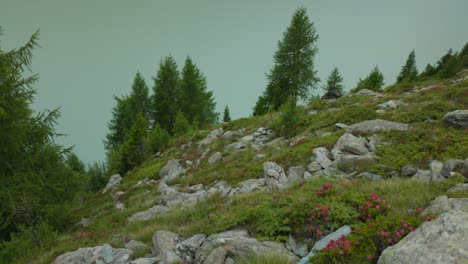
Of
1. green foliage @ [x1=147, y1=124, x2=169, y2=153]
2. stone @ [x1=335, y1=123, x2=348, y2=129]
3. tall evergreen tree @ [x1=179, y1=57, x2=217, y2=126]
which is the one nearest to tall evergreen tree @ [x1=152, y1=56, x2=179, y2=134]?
tall evergreen tree @ [x1=179, y1=57, x2=217, y2=126]

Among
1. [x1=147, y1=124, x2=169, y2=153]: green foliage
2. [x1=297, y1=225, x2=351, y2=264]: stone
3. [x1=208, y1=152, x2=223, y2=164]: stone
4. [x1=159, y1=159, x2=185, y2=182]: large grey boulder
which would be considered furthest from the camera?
[x1=147, y1=124, x2=169, y2=153]: green foliage

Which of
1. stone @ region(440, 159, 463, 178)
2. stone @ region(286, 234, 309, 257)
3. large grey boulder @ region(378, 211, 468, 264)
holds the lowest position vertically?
stone @ region(286, 234, 309, 257)

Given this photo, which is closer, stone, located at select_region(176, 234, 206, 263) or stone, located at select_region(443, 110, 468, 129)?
stone, located at select_region(176, 234, 206, 263)

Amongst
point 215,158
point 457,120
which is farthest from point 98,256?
point 457,120

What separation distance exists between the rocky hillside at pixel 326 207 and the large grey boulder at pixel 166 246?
0.08 feet

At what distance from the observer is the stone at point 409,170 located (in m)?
6.87

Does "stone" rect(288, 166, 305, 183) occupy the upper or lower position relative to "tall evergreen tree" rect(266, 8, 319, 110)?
lower

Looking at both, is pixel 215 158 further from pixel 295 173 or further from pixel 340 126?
pixel 340 126

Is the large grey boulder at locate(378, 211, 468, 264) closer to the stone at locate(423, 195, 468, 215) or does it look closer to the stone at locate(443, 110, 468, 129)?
the stone at locate(423, 195, 468, 215)

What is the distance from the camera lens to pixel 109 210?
1191cm

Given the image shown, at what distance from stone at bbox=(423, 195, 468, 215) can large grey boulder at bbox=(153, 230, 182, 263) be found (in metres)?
4.51

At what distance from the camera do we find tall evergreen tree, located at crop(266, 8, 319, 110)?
25.5 m

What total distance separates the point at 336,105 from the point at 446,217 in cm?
1671

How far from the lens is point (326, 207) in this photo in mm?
4445
